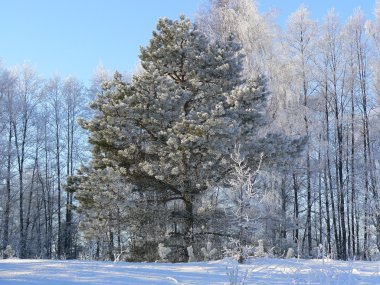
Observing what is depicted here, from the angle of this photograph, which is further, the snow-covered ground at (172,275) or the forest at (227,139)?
the forest at (227,139)

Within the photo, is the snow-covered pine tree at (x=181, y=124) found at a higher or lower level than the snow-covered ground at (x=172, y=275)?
higher

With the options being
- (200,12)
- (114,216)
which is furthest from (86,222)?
(200,12)

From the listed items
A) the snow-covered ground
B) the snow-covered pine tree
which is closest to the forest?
the snow-covered pine tree

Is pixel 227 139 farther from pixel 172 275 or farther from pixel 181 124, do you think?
pixel 172 275

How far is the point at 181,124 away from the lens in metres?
11.9

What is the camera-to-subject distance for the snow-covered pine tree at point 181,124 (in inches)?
476

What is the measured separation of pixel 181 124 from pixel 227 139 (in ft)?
4.36

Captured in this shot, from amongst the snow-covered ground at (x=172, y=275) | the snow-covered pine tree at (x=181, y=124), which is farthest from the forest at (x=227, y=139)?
the snow-covered ground at (x=172, y=275)

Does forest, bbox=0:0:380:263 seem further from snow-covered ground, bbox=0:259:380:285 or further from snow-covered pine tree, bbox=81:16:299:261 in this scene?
snow-covered ground, bbox=0:259:380:285

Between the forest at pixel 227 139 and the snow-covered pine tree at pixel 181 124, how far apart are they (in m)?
0.04

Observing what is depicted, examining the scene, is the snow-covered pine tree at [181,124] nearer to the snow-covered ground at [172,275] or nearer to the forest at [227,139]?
the forest at [227,139]

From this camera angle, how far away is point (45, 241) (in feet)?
85.0

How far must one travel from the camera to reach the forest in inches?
481

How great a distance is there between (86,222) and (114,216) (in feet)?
2.72
